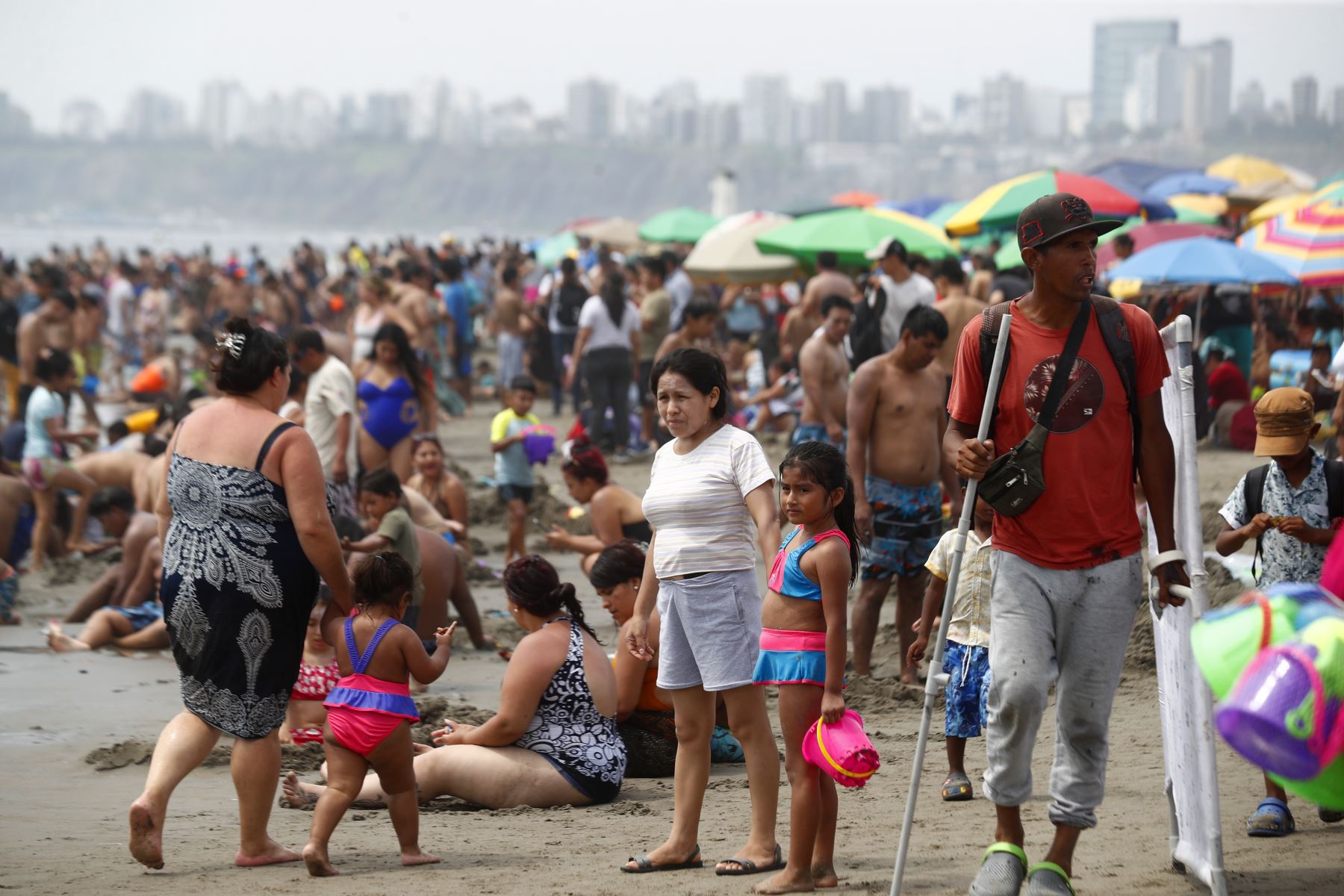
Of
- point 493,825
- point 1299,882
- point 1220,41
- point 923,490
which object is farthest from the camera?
point 1220,41

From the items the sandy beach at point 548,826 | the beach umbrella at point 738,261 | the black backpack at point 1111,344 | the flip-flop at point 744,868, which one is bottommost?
the sandy beach at point 548,826

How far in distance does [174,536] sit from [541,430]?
552 cm

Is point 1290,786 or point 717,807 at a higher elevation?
point 1290,786

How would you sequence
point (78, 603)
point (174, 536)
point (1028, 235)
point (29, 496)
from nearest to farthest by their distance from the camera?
1. point (1028, 235)
2. point (174, 536)
3. point (78, 603)
4. point (29, 496)

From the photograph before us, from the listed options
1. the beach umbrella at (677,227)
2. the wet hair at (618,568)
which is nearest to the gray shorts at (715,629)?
the wet hair at (618,568)

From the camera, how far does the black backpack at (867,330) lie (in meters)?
10.3

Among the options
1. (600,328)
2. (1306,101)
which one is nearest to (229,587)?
(600,328)

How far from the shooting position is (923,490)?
22.7 ft

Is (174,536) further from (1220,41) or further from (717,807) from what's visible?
(1220,41)

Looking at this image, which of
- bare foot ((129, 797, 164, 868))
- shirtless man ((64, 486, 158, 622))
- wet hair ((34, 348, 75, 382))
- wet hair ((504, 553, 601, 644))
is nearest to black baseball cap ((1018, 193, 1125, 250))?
wet hair ((504, 553, 601, 644))

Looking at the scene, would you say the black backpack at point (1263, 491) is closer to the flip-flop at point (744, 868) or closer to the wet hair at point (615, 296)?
the flip-flop at point (744, 868)

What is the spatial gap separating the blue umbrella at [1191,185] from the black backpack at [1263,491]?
859 inches

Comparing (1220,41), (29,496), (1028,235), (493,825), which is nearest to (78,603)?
(29,496)

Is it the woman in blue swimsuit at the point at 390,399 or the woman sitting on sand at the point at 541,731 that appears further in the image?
the woman in blue swimsuit at the point at 390,399
